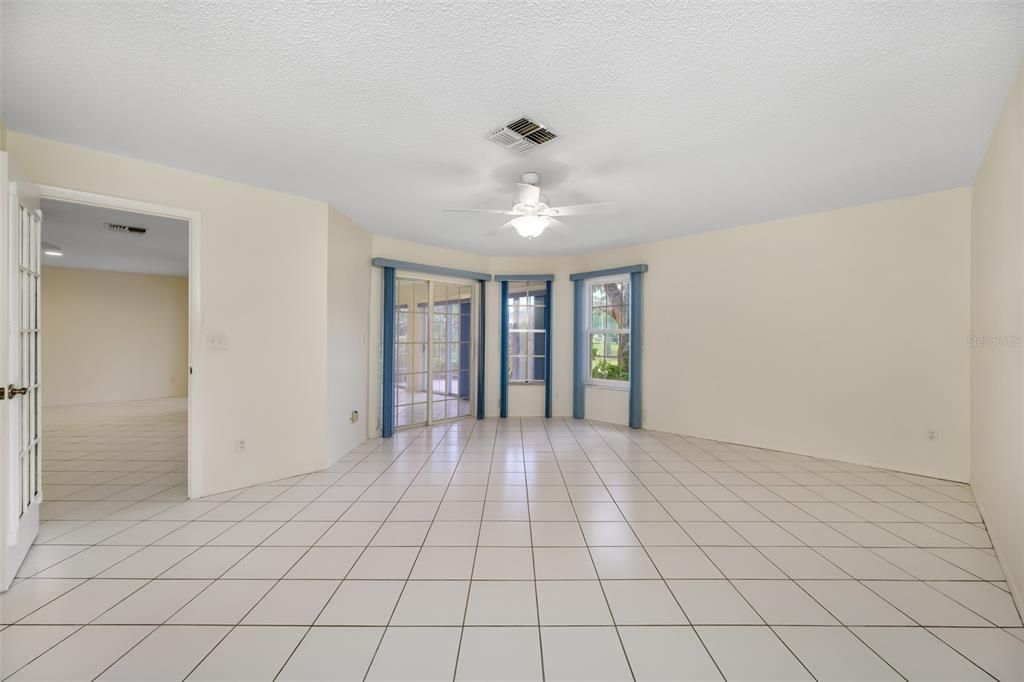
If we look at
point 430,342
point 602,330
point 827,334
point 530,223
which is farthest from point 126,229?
point 827,334

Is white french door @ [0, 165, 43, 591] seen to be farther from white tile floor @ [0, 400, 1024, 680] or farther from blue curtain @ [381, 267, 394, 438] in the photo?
blue curtain @ [381, 267, 394, 438]

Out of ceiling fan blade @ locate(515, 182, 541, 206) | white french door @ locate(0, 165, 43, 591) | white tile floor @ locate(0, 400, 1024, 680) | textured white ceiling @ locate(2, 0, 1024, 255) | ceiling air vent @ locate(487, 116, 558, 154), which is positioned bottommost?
white tile floor @ locate(0, 400, 1024, 680)

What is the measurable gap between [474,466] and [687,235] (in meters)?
3.78

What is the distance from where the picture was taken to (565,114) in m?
2.21

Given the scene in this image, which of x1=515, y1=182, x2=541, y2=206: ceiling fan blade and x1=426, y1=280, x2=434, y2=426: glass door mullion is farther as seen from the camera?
x1=426, y1=280, x2=434, y2=426: glass door mullion

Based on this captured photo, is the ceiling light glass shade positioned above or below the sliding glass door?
above

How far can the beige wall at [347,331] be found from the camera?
3.92 meters

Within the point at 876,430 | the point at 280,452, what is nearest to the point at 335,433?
the point at 280,452

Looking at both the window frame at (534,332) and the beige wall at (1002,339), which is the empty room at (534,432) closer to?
the beige wall at (1002,339)

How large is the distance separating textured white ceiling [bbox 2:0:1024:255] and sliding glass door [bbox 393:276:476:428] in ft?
7.80

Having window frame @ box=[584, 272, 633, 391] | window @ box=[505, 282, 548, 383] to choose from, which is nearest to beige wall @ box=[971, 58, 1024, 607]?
window frame @ box=[584, 272, 633, 391]

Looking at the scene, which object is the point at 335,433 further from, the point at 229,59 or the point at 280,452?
the point at 229,59

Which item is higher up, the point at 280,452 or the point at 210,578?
the point at 280,452

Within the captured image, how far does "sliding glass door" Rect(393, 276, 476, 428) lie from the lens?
5418 millimetres
